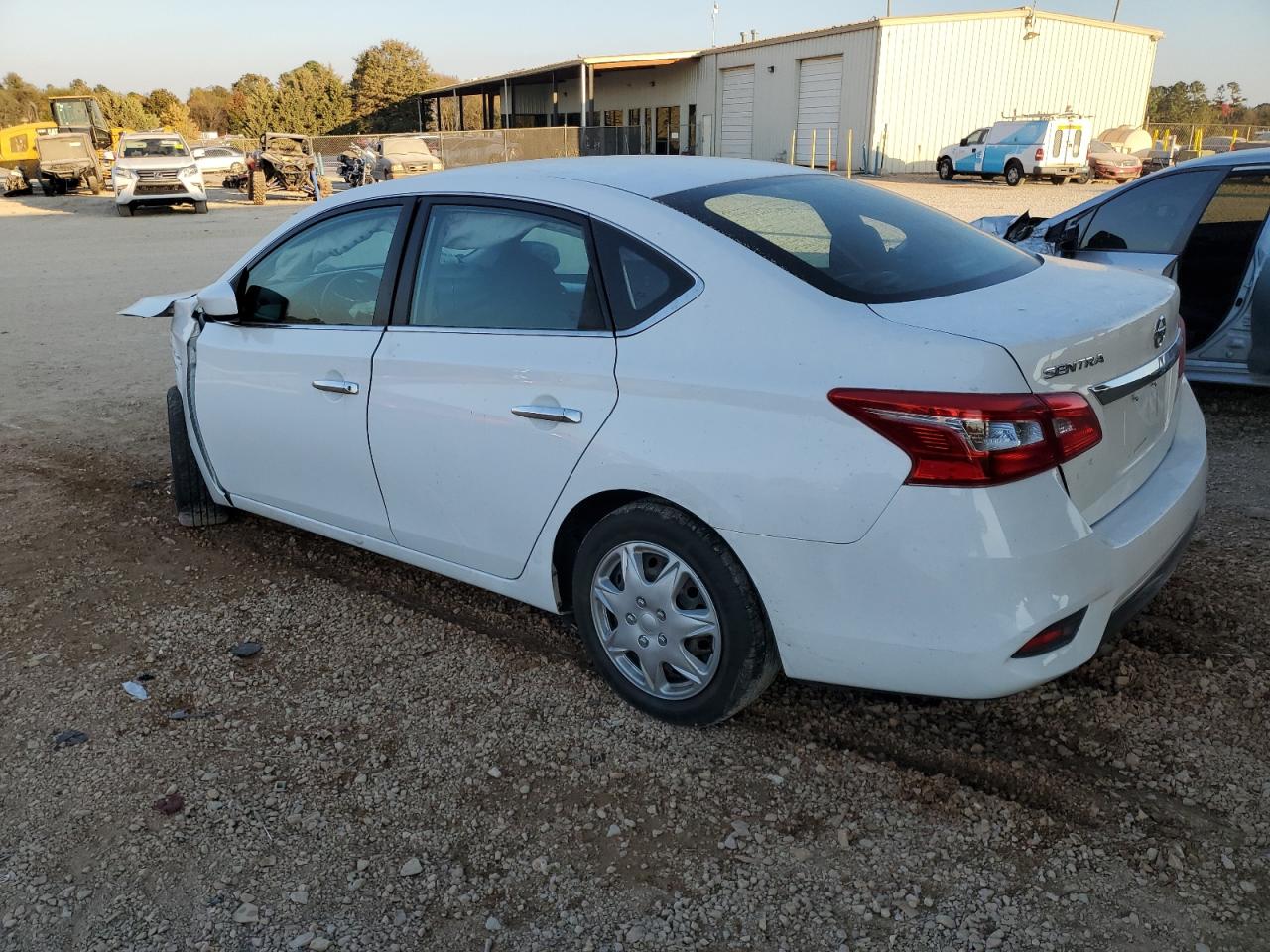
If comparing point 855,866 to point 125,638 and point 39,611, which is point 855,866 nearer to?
point 125,638

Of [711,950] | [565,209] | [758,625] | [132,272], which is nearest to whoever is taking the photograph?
[711,950]

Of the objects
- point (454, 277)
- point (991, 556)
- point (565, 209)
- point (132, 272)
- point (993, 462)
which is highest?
point (565, 209)

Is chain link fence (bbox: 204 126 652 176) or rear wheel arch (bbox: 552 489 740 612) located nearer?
rear wheel arch (bbox: 552 489 740 612)

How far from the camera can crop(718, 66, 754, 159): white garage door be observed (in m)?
39.0

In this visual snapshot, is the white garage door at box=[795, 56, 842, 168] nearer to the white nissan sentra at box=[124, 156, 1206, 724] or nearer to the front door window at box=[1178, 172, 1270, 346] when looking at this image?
the front door window at box=[1178, 172, 1270, 346]

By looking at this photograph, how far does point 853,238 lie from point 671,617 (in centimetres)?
133

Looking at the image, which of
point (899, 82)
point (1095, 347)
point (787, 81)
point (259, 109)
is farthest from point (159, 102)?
point (1095, 347)

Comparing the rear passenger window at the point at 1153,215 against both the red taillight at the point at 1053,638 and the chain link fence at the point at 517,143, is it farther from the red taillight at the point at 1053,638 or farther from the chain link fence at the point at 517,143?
the chain link fence at the point at 517,143

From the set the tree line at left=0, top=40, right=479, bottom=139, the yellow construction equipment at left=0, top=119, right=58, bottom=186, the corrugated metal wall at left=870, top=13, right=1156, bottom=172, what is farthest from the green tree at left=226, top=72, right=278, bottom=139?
the corrugated metal wall at left=870, top=13, right=1156, bottom=172

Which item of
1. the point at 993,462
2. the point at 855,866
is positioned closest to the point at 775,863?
the point at 855,866

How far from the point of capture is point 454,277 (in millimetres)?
3412

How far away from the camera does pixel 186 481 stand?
4719 millimetres

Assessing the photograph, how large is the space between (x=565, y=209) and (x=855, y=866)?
82.5 inches

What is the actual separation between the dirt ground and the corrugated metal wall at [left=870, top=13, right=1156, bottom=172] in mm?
31709
